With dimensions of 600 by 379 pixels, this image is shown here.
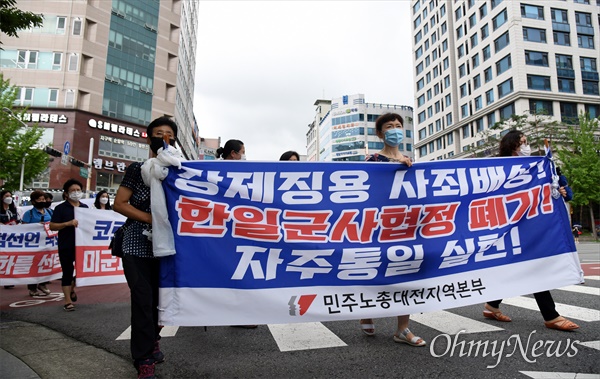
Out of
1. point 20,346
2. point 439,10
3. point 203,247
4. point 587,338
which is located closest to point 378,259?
point 203,247

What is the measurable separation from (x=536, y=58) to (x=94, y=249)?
47241mm

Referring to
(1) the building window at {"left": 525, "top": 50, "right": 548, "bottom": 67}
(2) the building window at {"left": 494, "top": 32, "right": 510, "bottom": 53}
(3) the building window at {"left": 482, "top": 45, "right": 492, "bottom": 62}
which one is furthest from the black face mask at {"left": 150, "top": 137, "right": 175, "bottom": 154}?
(3) the building window at {"left": 482, "top": 45, "right": 492, "bottom": 62}

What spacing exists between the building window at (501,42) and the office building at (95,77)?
3715cm

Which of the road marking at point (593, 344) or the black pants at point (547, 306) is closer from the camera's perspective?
the road marking at point (593, 344)

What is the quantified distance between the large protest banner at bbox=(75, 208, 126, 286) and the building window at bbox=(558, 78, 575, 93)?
4766cm

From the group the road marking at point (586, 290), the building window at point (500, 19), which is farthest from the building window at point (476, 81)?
the road marking at point (586, 290)

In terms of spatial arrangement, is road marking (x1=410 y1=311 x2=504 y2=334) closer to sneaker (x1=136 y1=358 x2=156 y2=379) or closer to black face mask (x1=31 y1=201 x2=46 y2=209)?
sneaker (x1=136 y1=358 x2=156 y2=379)

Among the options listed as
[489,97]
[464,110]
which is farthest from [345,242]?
[464,110]

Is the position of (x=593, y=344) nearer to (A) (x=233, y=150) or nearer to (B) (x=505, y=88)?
(A) (x=233, y=150)

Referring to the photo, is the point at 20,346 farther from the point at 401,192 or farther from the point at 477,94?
the point at 477,94

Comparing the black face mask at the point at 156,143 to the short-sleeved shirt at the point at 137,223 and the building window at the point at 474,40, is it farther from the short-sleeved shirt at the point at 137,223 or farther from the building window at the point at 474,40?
the building window at the point at 474,40

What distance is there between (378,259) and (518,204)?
1.64m

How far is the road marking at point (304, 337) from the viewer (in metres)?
3.42

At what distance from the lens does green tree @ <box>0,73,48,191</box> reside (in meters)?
21.8
